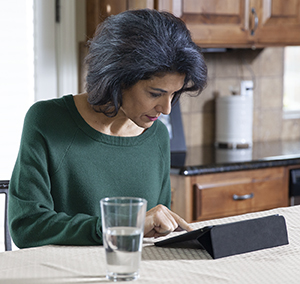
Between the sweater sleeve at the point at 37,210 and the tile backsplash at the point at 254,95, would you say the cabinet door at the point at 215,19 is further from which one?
the sweater sleeve at the point at 37,210

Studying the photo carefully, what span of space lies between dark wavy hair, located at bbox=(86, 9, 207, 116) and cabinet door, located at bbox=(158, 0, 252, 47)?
1.03 m

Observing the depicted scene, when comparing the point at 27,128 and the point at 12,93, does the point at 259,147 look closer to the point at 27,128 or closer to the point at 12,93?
the point at 12,93

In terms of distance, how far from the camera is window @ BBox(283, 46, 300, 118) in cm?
346

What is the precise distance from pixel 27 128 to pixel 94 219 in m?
0.38

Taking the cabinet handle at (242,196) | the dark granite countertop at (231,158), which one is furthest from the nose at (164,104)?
the cabinet handle at (242,196)

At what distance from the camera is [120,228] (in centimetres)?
84

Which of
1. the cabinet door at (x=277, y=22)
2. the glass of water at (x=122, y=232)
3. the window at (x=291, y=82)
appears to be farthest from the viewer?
the window at (x=291, y=82)

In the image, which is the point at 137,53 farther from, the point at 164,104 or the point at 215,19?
the point at 215,19

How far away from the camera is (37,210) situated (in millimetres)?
1235

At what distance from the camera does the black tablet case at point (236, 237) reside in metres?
1.02

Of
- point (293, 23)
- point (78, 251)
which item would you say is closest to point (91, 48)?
point (78, 251)

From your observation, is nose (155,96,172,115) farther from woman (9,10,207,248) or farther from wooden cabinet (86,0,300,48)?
wooden cabinet (86,0,300,48)

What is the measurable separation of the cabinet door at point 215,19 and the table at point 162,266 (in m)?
1.53

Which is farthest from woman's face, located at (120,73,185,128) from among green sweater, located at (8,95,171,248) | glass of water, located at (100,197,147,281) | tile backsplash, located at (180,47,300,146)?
tile backsplash, located at (180,47,300,146)
